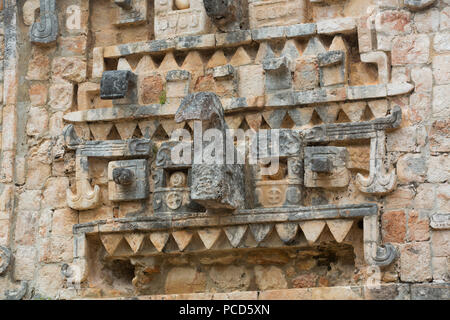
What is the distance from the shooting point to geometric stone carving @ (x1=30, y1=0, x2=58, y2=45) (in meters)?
8.77

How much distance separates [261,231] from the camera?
25.9 feet

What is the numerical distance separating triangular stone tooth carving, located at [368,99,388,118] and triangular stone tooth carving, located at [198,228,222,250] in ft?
4.54

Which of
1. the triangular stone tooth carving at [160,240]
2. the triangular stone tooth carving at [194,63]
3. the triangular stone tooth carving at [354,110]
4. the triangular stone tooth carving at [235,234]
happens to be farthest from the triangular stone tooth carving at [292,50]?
the triangular stone tooth carving at [160,240]

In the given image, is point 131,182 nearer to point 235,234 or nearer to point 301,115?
point 235,234

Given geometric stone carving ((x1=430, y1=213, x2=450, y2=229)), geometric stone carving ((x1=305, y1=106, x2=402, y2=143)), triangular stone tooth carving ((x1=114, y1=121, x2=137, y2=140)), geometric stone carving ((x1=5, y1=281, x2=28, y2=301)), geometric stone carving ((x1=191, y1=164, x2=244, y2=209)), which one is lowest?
geometric stone carving ((x1=5, y1=281, x2=28, y2=301))

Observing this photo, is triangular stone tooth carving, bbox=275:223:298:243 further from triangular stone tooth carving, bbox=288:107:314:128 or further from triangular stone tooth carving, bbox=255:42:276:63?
triangular stone tooth carving, bbox=255:42:276:63

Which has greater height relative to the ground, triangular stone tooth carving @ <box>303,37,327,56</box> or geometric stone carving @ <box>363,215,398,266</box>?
triangular stone tooth carving @ <box>303,37,327,56</box>

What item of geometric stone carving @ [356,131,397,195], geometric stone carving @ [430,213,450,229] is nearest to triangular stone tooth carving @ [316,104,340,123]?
geometric stone carving @ [356,131,397,195]

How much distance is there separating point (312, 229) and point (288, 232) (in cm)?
17

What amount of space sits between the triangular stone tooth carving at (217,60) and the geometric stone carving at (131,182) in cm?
88

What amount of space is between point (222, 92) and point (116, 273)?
159 cm

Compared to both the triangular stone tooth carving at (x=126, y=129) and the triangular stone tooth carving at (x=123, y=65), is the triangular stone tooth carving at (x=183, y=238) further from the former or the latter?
the triangular stone tooth carving at (x=123, y=65)

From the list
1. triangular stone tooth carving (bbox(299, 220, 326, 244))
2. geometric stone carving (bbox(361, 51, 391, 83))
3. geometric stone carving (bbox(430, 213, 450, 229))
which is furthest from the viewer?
geometric stone carving (bbox(361, 51, 391, 83))

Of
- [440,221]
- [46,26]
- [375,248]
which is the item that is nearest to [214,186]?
[375,248]
